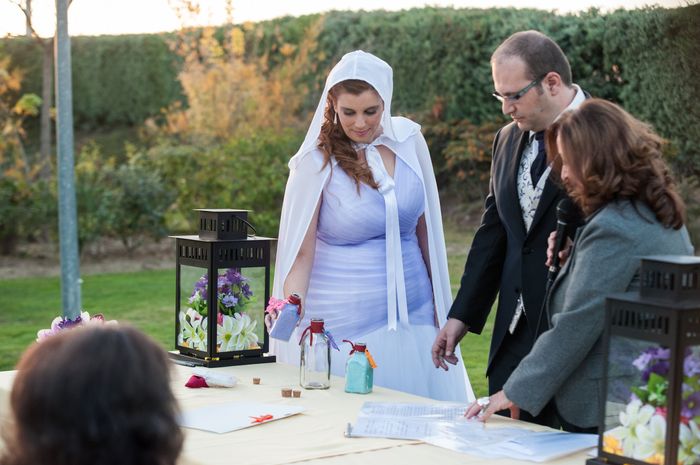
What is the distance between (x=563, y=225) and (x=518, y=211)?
0.54 metres

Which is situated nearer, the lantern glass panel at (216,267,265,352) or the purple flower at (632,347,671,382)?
the purple flower at (632,347,671,382)

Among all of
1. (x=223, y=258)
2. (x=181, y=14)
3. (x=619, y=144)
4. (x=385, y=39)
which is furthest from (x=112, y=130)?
(x=619, y=144)

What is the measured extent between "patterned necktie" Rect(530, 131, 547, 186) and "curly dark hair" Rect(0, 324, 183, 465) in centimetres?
209

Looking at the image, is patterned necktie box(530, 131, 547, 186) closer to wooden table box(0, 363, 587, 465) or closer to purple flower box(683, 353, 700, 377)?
wooden table box(0, 363, 587, 465)

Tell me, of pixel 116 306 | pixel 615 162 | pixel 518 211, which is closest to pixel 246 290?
pixel 518 211

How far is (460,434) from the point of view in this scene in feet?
8.96

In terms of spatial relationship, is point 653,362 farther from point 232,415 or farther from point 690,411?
point 232,415

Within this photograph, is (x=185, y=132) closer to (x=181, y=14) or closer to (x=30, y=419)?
(x=181, y=14)

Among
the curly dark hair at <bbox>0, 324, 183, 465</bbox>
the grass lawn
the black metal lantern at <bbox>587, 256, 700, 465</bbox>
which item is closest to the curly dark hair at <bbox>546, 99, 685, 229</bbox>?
the black metal lantern at <bbox>587, 256, 700, 465</bbox>

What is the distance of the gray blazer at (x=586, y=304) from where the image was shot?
8.27 feet

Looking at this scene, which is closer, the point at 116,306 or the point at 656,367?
the point at 656,367

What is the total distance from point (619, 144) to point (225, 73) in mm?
11550

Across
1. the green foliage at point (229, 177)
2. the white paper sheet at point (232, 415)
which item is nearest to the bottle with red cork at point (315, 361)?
the white paper sheet at point (232, 415)

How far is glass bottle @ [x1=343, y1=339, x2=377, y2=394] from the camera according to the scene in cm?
327
